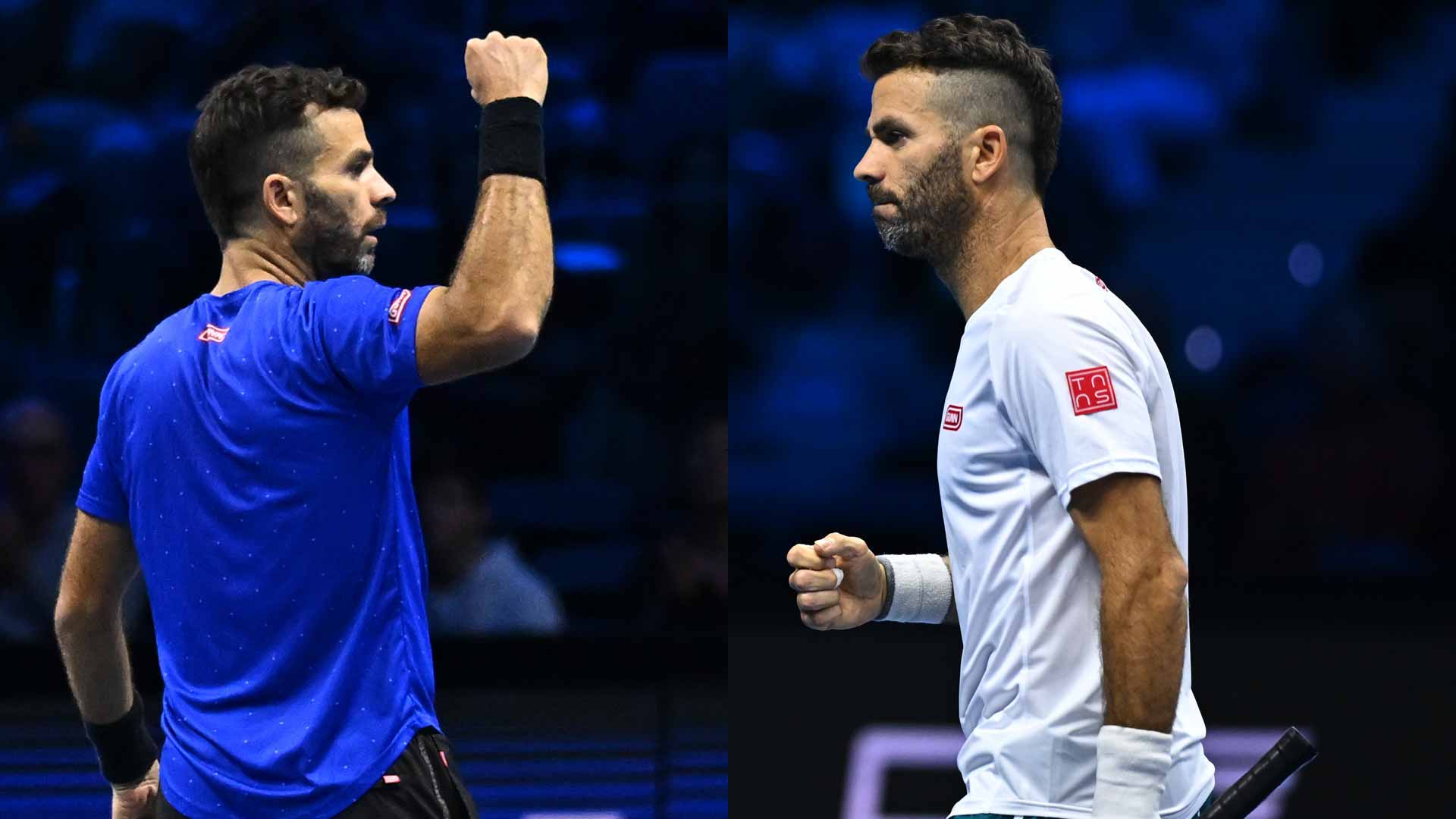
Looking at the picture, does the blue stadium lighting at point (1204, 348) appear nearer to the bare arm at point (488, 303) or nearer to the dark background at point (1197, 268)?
the dark background at point (1197, 268)

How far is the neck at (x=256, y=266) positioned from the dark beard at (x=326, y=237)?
0.06ft

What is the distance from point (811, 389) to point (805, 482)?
35cm

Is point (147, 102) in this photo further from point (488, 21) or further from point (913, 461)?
point (913, 461)

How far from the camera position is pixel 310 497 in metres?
2.32

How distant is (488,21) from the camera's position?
588cm

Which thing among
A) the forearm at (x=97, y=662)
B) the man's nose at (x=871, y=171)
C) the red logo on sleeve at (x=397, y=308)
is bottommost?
the forearm at (x=97, y=662)

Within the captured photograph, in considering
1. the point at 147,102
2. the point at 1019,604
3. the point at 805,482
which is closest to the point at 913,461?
the point at 805,482

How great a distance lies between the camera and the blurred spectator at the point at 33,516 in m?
5.22

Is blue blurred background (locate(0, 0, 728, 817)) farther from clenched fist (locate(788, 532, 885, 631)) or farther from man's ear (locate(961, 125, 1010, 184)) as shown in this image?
man's ear (locate(961, 125, 1010, 184))

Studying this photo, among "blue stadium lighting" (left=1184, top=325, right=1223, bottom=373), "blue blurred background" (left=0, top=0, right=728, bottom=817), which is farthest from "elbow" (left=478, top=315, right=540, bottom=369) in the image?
"blue stadium lighting" (left=1184, top=325, right=1223, bottom=373)

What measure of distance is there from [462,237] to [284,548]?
3468 mm

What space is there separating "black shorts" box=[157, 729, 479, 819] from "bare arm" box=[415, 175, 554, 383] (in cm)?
52

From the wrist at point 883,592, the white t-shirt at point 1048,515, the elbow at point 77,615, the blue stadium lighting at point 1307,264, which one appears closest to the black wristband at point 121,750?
the elbow at point 77,615

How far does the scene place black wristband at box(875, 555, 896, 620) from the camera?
8.86 feet
